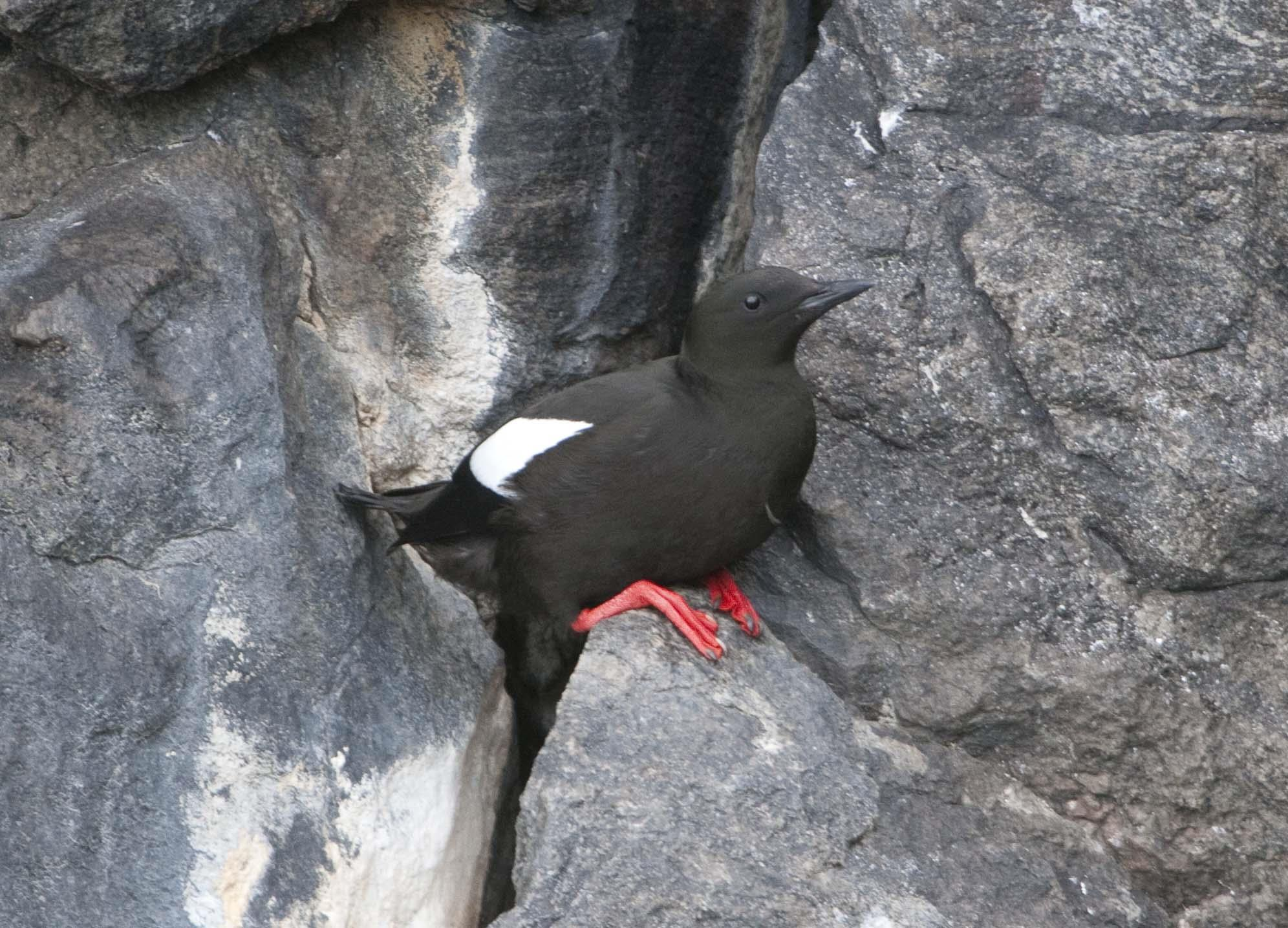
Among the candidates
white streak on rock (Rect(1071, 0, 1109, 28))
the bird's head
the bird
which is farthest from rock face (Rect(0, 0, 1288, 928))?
the bird's head

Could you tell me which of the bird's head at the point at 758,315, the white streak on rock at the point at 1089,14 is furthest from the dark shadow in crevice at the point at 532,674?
the white streak on rock at the point at 1089,14

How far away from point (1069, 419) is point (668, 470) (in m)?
0.95

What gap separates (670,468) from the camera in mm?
3393

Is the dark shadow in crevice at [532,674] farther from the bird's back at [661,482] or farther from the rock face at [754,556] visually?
the bird's back at [661,482]

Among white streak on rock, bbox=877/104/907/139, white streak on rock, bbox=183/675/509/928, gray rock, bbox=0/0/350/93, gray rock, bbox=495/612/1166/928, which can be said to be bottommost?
white streak on rock, bbox=183/675/509/928

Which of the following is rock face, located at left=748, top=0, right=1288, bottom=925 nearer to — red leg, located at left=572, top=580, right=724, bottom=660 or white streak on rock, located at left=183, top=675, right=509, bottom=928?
red leg, located at left=572, top=580, right=724, bottom=660

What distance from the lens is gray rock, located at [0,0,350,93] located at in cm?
342

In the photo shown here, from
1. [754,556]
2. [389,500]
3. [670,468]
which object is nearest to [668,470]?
[670,468]

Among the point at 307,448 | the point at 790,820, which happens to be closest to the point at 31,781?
the point at 307,448

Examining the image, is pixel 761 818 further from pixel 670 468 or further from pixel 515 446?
pixel 515 446

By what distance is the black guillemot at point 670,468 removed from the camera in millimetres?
3402

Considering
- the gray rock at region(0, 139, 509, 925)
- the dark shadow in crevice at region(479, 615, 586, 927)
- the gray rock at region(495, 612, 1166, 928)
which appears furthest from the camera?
the dark shadow in crevice at region(479, 615, 586, 927)

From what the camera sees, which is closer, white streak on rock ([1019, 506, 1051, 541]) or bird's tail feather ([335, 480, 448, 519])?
white streak on rock ([1019, 506, 1051, 541])

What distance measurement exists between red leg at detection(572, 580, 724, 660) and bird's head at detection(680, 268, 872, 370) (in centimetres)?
55
